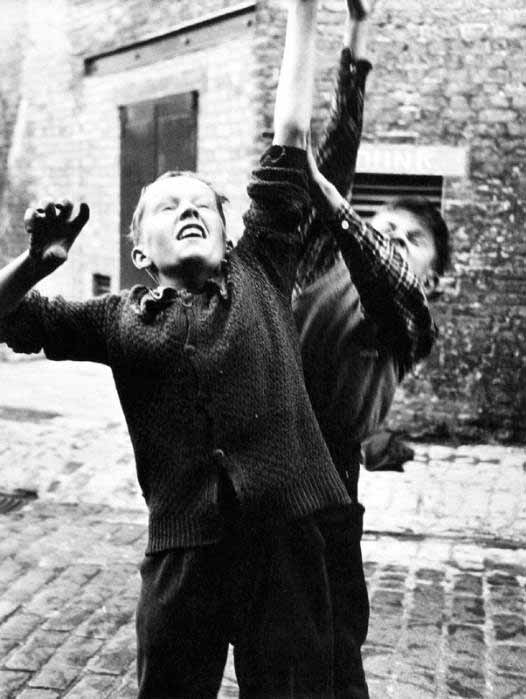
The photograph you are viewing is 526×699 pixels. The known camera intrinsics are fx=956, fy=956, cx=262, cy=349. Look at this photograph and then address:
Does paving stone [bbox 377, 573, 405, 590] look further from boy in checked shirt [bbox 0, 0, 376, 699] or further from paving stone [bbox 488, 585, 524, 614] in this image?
boy in checked shirt [bbox 0, 0, 376, 699]

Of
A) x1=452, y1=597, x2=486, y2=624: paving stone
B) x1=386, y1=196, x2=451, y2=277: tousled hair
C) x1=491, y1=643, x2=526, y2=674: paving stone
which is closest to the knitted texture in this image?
x1=386, y1=196, x2=451, y2=277: tousled hair

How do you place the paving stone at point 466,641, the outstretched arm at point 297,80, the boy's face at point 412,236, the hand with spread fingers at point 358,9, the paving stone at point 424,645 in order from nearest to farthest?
the outstretched arm at point 297,80
the hand with spread fingers at point 358,9
the boy's face at point 412,236
the paving stone at point 424,645
the paving stone at point 466,641

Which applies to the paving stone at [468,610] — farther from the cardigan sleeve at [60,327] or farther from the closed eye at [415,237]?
the cardigan sleeve at [60,327]

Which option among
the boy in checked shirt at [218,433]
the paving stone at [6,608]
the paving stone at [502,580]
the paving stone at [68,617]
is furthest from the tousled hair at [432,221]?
the paving stone at [6,608]

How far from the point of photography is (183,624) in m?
2.04

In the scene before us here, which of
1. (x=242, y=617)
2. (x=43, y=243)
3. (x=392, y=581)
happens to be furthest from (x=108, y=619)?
(x=43, y=243)

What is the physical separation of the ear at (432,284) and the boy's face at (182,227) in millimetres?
814

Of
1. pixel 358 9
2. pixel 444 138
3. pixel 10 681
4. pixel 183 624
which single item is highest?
pixel 444 138

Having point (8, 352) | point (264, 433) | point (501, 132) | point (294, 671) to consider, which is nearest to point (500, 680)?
point (294, 671)

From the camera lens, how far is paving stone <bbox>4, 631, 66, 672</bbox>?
346cm

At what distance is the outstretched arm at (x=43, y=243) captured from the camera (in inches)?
73.5

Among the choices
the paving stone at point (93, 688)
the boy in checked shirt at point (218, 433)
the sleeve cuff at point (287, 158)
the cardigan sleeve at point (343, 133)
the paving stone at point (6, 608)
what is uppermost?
the cardigan sleeve at point (343, 133)

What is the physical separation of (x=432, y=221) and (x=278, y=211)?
75 cm

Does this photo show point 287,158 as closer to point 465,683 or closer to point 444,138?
point 465,683
